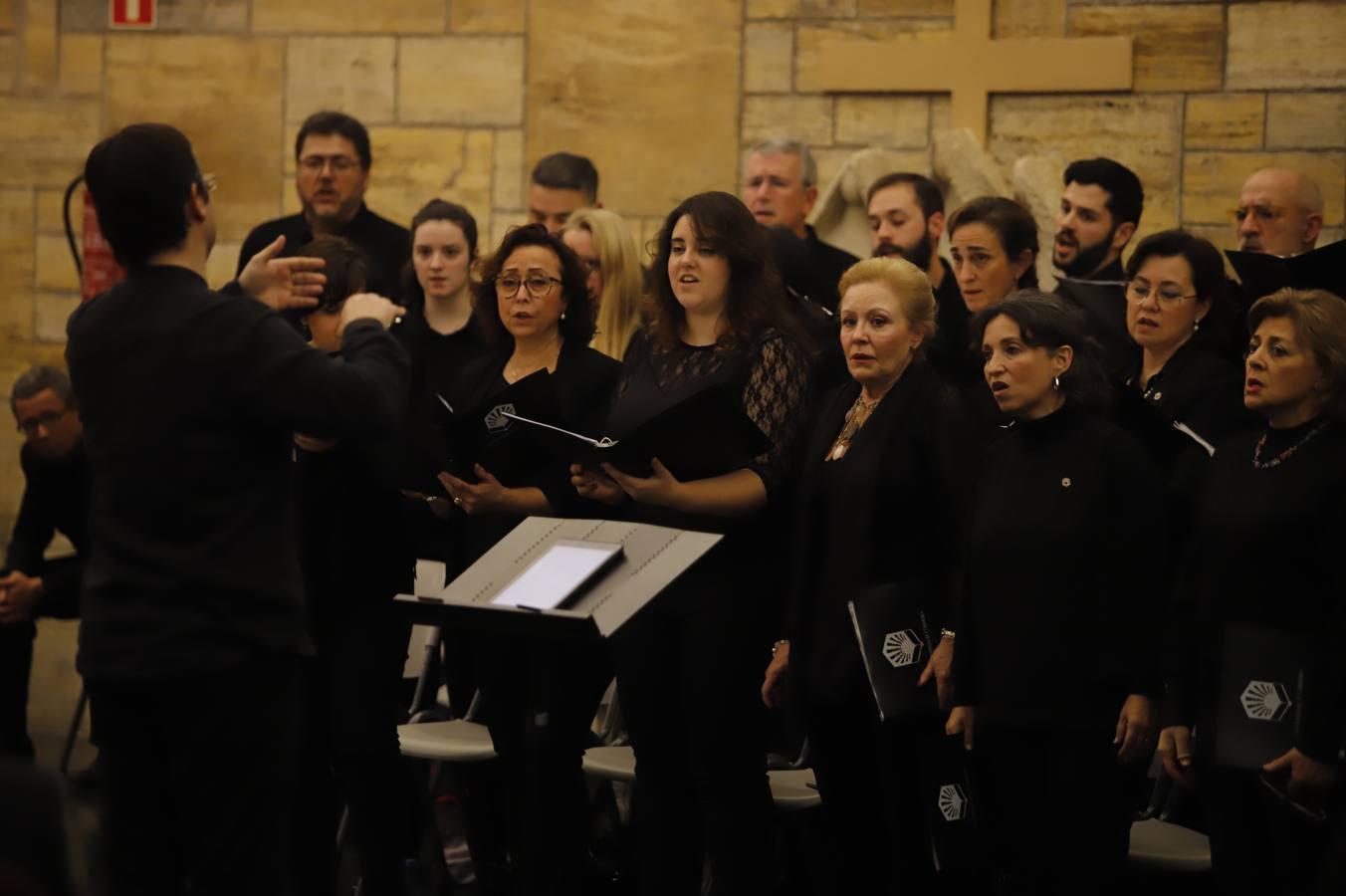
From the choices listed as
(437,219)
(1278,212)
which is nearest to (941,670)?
(1278,212)

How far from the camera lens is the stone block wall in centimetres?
662

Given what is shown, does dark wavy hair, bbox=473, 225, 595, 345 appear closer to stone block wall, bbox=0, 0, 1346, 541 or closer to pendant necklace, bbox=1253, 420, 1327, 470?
pendant necklace, bbox=1253, 420, 1327, 470

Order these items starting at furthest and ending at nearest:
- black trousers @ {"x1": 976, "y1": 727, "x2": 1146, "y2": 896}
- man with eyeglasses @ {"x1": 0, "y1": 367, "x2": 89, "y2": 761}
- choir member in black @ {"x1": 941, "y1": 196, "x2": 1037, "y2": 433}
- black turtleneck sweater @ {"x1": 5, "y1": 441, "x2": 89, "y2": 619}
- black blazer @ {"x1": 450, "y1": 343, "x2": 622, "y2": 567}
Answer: man with eyeglasses @ {"x1": 0, "y1": 367, "x2": 89, "y2": 761}, black turtleneck sweater @ {"x1": 5, "y1": 441, "x2": 89, "y2": 619}, choir member in black @ {"x1": 941, "y1": 196, "x2": 1037, "y2": 433}, black blazer @ {"x1": 450, "y1": 343, "x2": 622, "y2": 567}, black trousers @ {"x1": 976, "y1": 727, "x2": 1146, "y2": 896}

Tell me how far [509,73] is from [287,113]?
93 centimetres

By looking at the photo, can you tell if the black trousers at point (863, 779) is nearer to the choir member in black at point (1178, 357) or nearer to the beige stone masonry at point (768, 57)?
the choir member in black at point (1178, 357)

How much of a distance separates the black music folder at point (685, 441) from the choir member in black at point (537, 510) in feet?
1.17

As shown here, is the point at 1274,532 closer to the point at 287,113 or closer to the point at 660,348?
the point at 660,348

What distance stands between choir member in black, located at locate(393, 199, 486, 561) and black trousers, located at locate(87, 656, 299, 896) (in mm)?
1764

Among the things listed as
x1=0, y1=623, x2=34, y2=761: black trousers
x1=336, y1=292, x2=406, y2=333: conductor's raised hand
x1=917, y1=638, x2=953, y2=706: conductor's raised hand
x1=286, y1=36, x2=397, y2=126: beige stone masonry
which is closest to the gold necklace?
x1=917, y1=638, x2=953, y2=706: conductor's raised hand

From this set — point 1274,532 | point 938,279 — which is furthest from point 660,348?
point 1274,532

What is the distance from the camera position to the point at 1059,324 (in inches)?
154

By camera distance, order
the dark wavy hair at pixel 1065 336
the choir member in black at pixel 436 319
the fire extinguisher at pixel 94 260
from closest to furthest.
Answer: the dark wavy hair at pixel 1065 336, the choir member in black at pixel 436 319, the fire extinguisher at pixel 94 260

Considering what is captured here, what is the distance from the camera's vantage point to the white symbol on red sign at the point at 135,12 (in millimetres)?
7668

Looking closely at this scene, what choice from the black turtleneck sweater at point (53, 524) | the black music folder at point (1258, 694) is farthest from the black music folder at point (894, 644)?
the black turtleneck sweater at point (53, 524)
